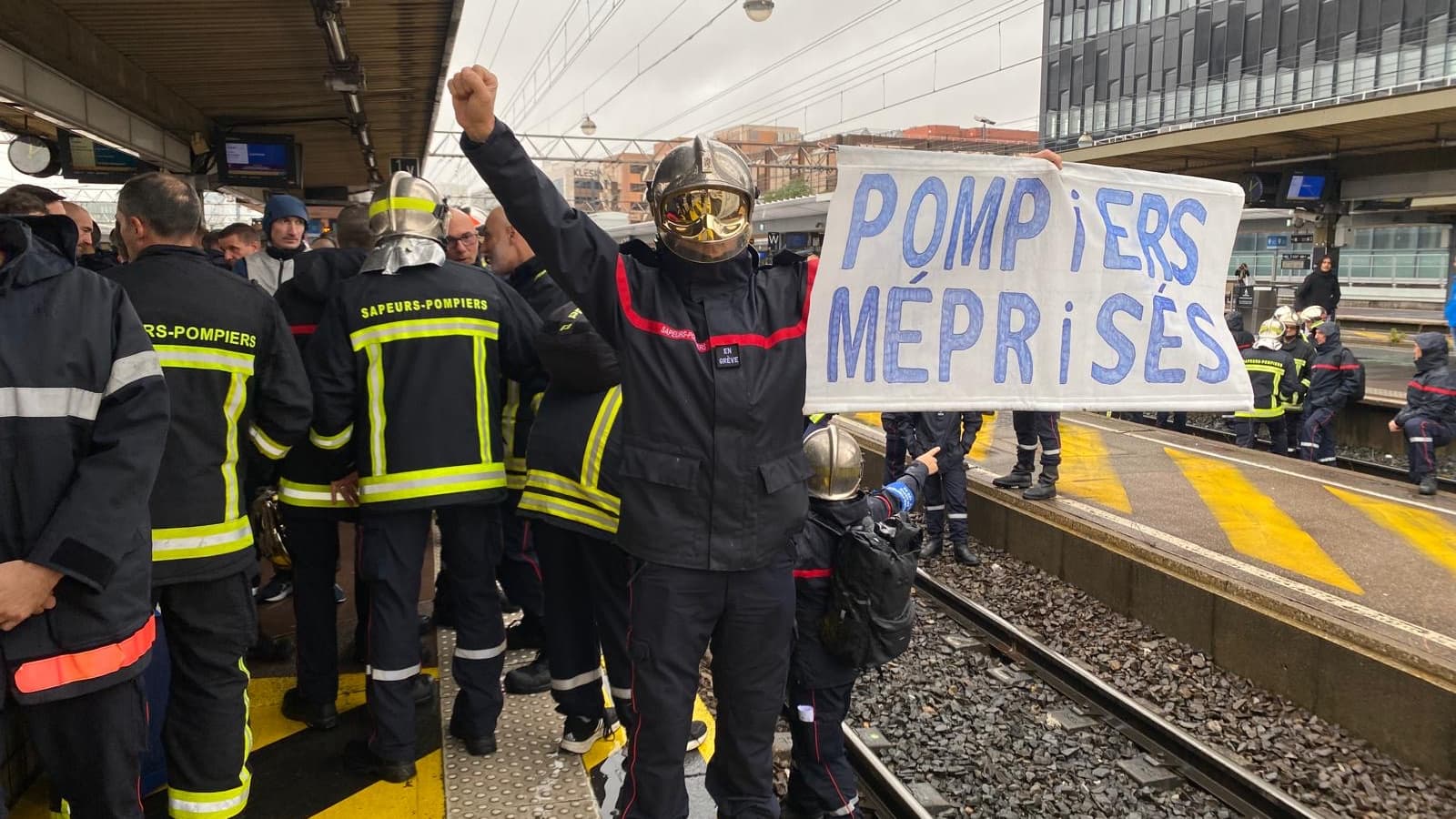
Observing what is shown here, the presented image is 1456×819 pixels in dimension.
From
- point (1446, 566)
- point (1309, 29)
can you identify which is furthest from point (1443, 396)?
point (1309, 29)

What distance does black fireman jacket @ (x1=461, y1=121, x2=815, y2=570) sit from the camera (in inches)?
112

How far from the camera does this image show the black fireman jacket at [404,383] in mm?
3682

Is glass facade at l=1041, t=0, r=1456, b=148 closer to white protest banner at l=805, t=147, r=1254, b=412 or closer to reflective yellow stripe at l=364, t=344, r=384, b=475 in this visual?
white protest banner at l=805, t=147, r=1254, b=412

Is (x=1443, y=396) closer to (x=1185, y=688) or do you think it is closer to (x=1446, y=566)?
(x=1446, y=566)

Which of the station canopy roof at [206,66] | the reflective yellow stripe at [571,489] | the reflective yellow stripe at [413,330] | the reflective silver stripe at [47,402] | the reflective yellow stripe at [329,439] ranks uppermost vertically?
the station canopy roof at [206,66]

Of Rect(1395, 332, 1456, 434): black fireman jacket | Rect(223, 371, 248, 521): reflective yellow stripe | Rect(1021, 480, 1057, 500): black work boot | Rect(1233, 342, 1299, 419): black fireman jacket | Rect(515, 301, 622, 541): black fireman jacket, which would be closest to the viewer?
Rect(223, 371, 248, 521): reflective yellow stripe

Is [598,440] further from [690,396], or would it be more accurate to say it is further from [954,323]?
[954,323]

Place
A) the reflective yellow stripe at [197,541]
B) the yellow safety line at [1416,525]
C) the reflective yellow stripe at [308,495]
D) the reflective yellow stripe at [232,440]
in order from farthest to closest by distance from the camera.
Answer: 1. the yellow safety line at [1416,525]
2. the reflective yellow stripe at [308,495]
3. the reflective yellow stripe at [232,440]
4. the reflective yellow stripe at [197,541]

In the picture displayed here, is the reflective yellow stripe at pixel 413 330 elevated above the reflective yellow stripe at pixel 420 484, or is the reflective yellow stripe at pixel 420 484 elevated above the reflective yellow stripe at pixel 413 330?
the reflective yellow stripe at pixel 413 330

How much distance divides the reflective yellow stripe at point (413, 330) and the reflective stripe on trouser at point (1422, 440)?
32.7ft

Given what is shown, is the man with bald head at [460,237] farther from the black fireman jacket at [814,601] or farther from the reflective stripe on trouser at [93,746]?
the reflective stripe on trouser at [93,746]

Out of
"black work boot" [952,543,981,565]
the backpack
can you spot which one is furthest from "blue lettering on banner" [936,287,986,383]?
"black work boot" [952,543,981,565]

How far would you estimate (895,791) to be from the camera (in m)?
4.59

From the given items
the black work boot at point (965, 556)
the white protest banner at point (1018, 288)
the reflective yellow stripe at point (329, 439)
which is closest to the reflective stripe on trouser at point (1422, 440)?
the black work boot at point (965, 556)
